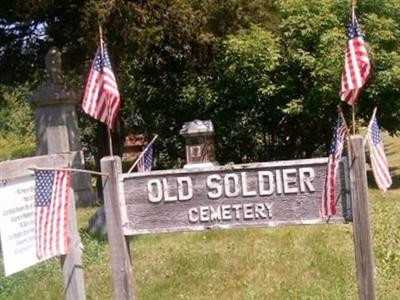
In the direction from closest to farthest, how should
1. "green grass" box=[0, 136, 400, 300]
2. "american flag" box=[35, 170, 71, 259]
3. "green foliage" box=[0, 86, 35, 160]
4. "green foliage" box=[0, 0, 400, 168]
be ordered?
1. "american flag" box=[35, 170, 71, 259]
2. "green grass" box=[0, 136, 400, 300]
3. "green foliage" box=[0, 0, 400, 168]
4. "green foliage" box=[0, 86, 35, 160]

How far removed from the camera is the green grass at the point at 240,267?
660cm

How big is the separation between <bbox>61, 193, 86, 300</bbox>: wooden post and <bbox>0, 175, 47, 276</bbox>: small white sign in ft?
1.09

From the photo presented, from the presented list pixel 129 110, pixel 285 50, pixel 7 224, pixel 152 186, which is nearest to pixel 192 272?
pixel 152 186

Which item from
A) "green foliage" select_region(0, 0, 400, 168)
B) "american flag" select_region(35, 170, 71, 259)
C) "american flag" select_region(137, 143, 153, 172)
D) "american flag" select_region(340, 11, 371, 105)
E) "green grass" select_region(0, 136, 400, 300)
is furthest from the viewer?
"green foliage" select_region(0, 0, 400, 168)

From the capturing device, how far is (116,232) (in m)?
4.71

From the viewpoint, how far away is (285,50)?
48.7 ft

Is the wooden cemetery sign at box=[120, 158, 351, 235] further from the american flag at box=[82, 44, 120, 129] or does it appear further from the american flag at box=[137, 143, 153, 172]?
the american flag at box=[137, 143, 153, 172]

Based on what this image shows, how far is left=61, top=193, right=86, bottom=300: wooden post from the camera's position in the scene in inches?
187

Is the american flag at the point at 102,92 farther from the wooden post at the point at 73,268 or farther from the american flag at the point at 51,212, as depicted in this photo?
the wooden post at the point at 73,268

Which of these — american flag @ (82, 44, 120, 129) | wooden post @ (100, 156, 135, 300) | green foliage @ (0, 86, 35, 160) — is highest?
american flag @ (82, 44, 120, 129)

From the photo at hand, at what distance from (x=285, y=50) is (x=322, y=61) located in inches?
63.0

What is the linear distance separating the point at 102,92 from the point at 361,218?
1948mm

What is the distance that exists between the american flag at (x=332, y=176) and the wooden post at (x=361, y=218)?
0.08 meters

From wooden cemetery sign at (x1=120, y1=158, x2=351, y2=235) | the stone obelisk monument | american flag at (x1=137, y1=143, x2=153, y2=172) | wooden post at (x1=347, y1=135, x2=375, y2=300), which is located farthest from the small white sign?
the stone obelisk monument
